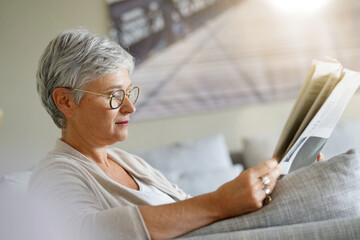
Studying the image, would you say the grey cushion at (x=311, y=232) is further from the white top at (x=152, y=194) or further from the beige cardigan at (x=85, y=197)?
the white top at (x=152, y=194)

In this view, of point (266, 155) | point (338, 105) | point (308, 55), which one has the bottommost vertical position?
point (266, 155)

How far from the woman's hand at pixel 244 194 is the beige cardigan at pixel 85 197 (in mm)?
180

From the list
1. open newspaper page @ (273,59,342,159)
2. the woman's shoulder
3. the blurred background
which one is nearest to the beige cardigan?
the woman's shoulder

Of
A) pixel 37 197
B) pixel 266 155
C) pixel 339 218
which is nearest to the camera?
pixel 339 218

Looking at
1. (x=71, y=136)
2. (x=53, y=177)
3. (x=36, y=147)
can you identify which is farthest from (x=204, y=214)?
(x=36, y=147)

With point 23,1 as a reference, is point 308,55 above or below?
below

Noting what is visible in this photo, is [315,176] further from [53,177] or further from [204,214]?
[53,177]

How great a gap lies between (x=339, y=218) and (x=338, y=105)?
30 cm

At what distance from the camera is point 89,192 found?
118 cm

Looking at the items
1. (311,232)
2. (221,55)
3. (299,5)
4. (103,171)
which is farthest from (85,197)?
(299,5)

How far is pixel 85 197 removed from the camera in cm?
113

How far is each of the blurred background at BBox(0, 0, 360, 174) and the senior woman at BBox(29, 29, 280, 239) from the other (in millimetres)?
1810

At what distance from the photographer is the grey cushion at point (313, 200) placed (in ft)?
3.34

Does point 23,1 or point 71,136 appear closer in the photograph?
point 71,136
